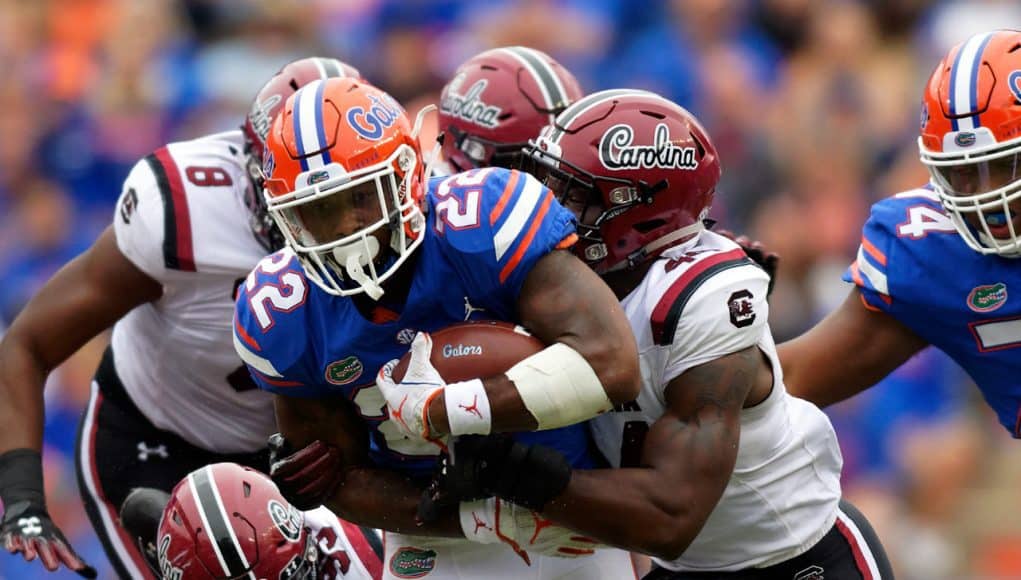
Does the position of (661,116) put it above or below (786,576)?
above

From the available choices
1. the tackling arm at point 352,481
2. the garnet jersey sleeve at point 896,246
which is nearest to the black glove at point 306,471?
the tackling arm at point 352,481

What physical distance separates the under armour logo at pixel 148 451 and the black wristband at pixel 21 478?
0.42 m

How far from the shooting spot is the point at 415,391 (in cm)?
325

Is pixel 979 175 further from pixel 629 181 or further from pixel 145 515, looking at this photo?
pixel 145 515

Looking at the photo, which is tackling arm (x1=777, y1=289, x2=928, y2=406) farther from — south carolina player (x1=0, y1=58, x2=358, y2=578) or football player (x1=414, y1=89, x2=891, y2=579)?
south carolina player (x1=0, y1=58, x2=358, y2=578)

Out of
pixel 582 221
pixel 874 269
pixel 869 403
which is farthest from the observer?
pixel 869 403

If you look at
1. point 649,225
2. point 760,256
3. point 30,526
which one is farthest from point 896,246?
point 30,526

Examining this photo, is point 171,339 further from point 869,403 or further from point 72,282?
point 869,403

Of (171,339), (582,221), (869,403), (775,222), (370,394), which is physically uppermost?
(582,221)

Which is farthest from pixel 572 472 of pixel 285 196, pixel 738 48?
pixel 738 48

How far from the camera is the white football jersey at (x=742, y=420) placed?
3469 millimetres

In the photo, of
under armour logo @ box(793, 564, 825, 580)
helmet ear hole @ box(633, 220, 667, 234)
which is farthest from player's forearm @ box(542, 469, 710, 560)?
helmet ear hole @ box(633, 220, 667, 234)

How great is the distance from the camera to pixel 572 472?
11.1 ft

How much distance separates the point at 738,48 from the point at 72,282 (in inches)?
175
